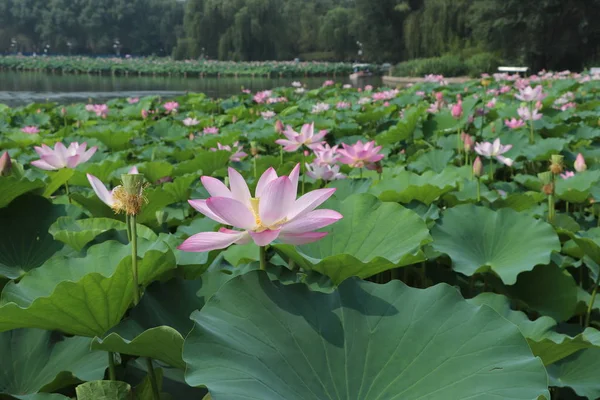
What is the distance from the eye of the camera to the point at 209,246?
631 millimetres

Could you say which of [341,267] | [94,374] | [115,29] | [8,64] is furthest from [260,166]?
[115,29]

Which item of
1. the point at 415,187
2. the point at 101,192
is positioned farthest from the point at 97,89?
the point at 101,192

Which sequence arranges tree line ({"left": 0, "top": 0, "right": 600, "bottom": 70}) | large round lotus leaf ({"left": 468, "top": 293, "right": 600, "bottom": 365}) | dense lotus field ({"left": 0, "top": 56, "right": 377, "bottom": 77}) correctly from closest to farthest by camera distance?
large round lotus leaf ({"left": 468, "top": 293, "right": 600, "bottom": 365}), tree line ({"left": 0, "top": 0, "right": 600, "bottom": 70}), dense lotus field ({"left": 0, "top": 56, "right": 377, "bottom": 77})

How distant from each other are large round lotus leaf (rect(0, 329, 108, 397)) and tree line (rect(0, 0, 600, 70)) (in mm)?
19167

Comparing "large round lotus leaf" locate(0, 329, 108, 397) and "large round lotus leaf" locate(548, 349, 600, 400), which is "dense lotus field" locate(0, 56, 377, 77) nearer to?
"large round lotus leaf" locate(548, 349, 600, 400)

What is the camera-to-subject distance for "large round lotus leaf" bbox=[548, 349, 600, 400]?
94cm

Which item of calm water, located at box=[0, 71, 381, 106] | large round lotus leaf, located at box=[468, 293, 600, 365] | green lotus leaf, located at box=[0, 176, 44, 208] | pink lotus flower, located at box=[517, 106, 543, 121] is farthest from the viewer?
calm water, located at box=[0, 71, 381, 106]

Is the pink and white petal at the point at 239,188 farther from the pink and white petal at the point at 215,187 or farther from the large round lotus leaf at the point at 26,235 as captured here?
the large round lotus leaf at the point at 26,235

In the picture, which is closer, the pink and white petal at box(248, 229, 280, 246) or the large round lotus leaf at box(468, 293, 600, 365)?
the pink and white petal at box(248, 229, 280, 246)

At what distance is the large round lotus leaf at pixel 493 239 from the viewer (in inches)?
45.4

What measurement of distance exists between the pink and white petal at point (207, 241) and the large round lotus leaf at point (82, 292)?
4.5 inches

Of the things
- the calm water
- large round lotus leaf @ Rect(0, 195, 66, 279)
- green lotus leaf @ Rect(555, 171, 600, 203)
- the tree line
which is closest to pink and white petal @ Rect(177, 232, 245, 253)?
large round lotus leaf @ Rect(0, 195, 66, 279)

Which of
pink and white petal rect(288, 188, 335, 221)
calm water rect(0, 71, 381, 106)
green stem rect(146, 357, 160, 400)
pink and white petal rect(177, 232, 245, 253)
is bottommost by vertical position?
calm water rect(0, 71, 381, 106)

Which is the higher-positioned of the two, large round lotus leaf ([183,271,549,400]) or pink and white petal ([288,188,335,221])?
pink and white petal ([288,188,335,221])
